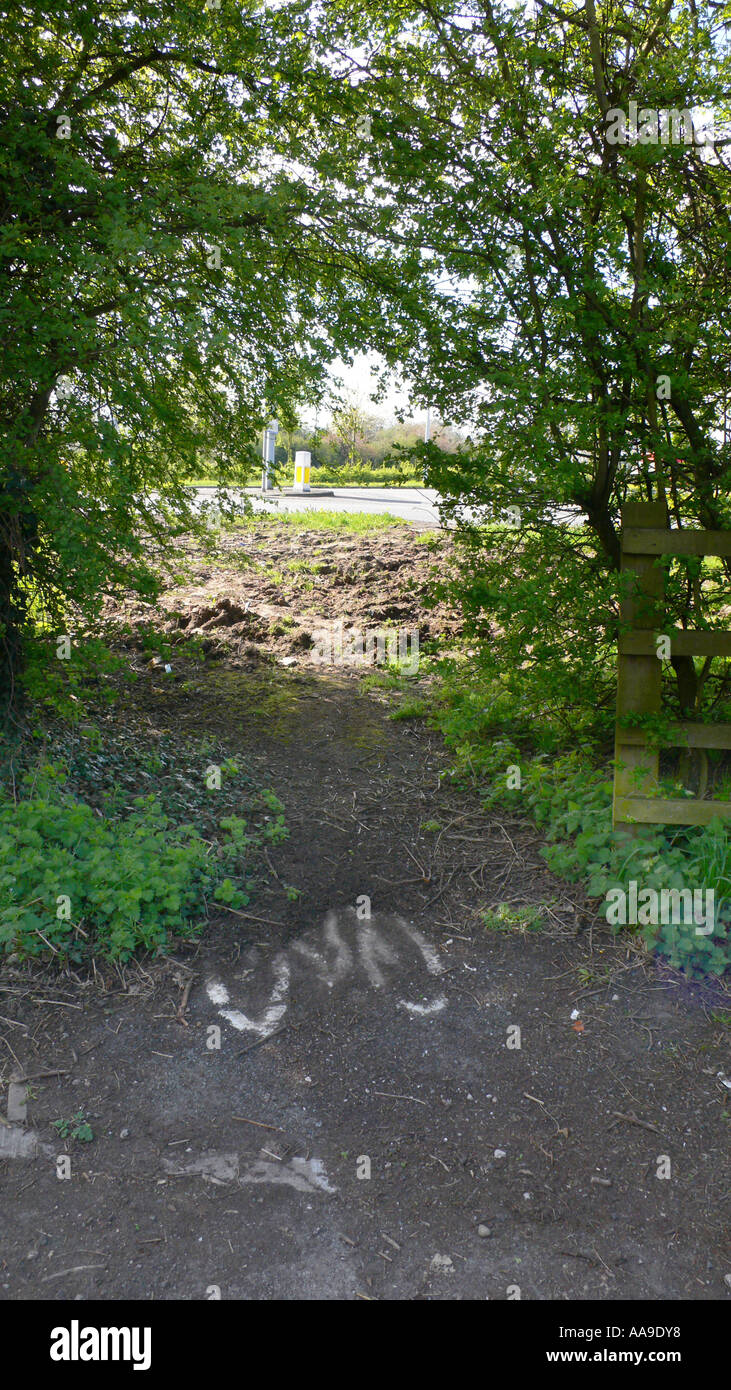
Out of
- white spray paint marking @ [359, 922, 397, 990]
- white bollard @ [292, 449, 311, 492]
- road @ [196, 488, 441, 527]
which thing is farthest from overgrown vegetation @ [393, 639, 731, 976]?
white bollard @ [292, 449, 311, 492]

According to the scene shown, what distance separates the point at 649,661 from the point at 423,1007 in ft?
6.94

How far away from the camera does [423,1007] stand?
3.77 m

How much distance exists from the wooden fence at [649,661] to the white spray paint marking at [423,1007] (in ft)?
4.51

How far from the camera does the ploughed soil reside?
8.80ft

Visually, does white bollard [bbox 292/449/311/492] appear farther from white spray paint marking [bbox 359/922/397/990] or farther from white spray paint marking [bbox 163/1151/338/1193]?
white spray paint marking [bbox 163/1151/338/1193]

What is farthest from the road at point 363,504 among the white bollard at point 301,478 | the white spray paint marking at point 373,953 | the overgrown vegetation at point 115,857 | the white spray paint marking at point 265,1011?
the white spray paint marking at point 265,1011

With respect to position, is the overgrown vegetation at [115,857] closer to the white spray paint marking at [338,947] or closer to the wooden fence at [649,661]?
the white spray paint marking at [338,947]

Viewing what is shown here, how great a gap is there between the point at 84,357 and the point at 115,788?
7.71 feet

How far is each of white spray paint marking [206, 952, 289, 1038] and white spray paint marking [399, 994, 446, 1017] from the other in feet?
1.68

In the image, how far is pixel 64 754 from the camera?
18.2ft
